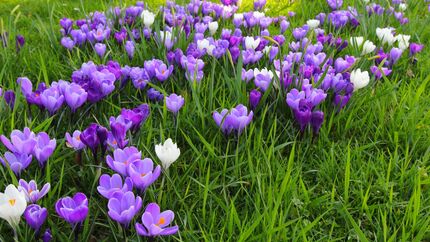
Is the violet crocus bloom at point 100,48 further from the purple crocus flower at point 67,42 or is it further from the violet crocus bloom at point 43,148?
the violet crocus bloom at point 43,148

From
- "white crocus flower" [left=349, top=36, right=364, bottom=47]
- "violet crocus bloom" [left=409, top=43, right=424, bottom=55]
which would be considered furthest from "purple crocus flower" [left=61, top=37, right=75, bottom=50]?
"violet crocus bloom" [left=409, top=43, right=424, bottom=55]

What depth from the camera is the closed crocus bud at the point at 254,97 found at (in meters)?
2.30

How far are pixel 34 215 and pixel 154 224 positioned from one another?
377 millimetres

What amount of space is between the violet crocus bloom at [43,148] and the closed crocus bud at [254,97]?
96 cm

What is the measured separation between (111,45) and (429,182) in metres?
2.22

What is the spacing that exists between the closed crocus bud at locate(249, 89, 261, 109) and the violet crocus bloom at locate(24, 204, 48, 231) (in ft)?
3.77

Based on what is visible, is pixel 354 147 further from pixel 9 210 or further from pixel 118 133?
pixel 9 210

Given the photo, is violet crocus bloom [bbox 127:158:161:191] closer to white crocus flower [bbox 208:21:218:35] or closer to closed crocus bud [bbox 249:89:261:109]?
closed crocus bud [bbox 249:89:261:109]

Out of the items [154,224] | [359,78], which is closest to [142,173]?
[154,224]

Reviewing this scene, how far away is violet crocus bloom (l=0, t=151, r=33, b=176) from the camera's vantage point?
68.2 inches

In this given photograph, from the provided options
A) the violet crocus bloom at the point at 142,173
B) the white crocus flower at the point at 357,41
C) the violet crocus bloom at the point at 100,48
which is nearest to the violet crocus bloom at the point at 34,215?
the violet crocus bloom at the point at 142,173

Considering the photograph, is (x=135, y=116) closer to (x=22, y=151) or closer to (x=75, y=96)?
(x=75, y=96)

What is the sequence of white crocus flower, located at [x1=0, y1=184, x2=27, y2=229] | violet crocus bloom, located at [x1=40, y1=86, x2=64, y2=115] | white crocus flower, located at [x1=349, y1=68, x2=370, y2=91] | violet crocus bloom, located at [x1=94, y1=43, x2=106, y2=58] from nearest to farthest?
white crocus flower, located at [x1=0, y1=184, x2=27, y2=229], violet crocus bloom, located at [x1=40, y1=86, x2=64, y2=115], white crocus flower, located at [x1=349, y1=68, x2=370, y2=91], violet crocus bloom, located at [x1=94, y1=43, x2=106, y2=58]

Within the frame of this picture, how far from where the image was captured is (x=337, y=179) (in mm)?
2045
